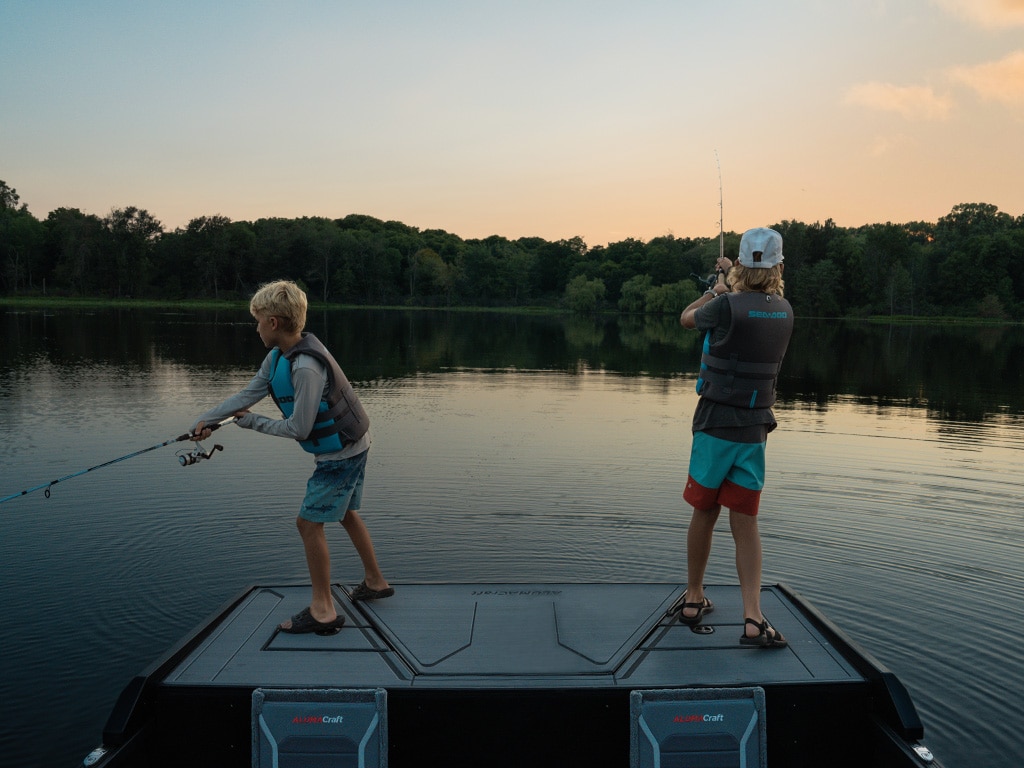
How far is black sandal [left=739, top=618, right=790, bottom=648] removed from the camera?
4148mm

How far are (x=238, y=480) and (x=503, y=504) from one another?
3556mm

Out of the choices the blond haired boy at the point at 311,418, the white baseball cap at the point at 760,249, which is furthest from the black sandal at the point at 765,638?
the blond haired boy at the point at 311,418

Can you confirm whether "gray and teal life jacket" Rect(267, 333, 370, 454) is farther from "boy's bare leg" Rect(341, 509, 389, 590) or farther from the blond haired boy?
"boy's bare leg" Rect(341, 509, 389, 590)

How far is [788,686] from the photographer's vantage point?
371 cm

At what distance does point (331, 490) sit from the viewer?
4.48 m

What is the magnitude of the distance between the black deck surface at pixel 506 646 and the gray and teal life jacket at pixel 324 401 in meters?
1.06

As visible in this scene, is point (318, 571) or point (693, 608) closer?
point (318, 571)

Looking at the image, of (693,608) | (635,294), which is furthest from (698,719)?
(635,294)

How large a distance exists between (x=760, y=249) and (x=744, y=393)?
806 mm

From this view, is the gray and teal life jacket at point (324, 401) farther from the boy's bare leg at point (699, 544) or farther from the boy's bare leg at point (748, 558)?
the boy's bare leg at point (748, 558)

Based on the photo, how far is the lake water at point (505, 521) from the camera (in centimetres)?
534

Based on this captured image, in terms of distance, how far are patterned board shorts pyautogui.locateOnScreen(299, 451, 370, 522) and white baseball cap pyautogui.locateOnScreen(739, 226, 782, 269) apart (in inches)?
99.4

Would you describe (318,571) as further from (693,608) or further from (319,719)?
(693,608)

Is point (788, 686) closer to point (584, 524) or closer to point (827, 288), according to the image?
point (584, 524)
